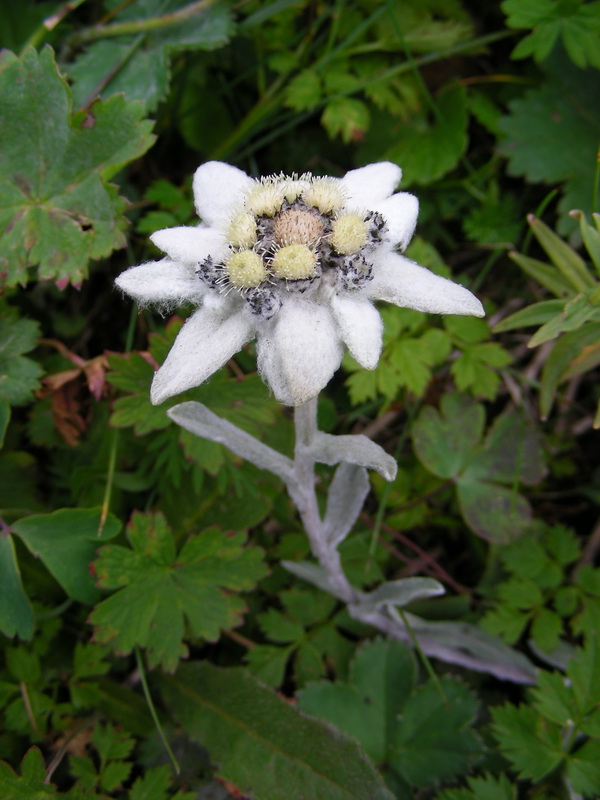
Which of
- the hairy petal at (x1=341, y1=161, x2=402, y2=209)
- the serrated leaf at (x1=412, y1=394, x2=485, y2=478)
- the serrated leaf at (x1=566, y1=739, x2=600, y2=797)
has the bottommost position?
the serrated leaf at (x1=566, y1=739, x2=600, y2=797)

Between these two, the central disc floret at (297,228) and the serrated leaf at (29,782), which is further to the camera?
the serrated leaf at (29,782)

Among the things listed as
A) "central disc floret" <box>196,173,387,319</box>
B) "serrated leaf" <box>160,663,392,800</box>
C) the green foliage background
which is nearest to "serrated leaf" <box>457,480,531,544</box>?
the green foliage background

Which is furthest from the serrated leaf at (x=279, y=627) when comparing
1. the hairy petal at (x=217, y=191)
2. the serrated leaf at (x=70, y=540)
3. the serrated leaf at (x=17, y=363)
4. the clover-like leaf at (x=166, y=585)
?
the hairy petal at (x=217, y=191)

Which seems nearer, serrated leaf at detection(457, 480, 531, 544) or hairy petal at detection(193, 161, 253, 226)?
hairy petal at detection(193, 161, 253, 226)

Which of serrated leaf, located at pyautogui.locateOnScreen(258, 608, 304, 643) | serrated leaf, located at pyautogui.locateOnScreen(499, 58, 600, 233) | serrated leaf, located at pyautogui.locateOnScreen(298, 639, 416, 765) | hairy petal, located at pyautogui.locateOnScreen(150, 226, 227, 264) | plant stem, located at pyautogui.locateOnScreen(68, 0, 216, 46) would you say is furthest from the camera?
serrated leaf, located at pyautogui.locateOnScreen(499, 58, 600, 233)

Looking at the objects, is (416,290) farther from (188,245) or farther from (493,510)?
(493,510)

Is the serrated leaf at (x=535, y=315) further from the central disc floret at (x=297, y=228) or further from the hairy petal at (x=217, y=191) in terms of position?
the hairy petal at (x=217, y=191)

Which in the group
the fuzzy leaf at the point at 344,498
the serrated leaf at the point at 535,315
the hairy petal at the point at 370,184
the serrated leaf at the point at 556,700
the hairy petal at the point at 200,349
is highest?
the hairy petal at the point at 370,184

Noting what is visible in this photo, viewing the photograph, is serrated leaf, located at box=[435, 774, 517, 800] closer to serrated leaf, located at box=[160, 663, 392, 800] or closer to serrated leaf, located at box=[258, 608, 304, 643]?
serrated leaf, located at box=[160, 663, 392, 800]

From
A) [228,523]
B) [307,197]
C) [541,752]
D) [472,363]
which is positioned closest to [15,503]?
[228,523]
